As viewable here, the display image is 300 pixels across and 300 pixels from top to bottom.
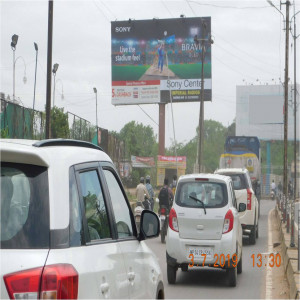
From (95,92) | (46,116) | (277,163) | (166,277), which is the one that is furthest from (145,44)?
(277,163)

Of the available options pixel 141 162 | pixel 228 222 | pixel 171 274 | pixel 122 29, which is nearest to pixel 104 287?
pixel 171 274

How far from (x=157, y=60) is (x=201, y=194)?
151 feet

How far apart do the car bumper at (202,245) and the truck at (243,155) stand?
28933 millimetres

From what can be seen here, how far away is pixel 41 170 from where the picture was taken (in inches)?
150

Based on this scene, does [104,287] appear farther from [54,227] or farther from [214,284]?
[214,284]

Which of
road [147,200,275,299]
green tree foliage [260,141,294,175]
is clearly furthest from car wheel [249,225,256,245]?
green tree foliage [260,141,294,175]

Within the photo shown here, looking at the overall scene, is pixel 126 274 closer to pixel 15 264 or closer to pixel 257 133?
pixel 15 264

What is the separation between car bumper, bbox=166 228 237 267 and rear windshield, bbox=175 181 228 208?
762mm

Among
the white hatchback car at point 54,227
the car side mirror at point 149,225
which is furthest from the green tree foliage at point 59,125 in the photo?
the white hatchback car at point 54,227

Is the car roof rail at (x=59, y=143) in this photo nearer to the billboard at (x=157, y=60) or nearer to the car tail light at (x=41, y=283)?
the car tail light at (x=41, y=283)

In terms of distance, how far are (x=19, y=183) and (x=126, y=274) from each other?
113cm

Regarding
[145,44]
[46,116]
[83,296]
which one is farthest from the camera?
[145,44]

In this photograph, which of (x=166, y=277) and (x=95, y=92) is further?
(x=95, y=92)

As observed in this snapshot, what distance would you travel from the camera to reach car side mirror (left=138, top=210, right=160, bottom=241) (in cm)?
551
